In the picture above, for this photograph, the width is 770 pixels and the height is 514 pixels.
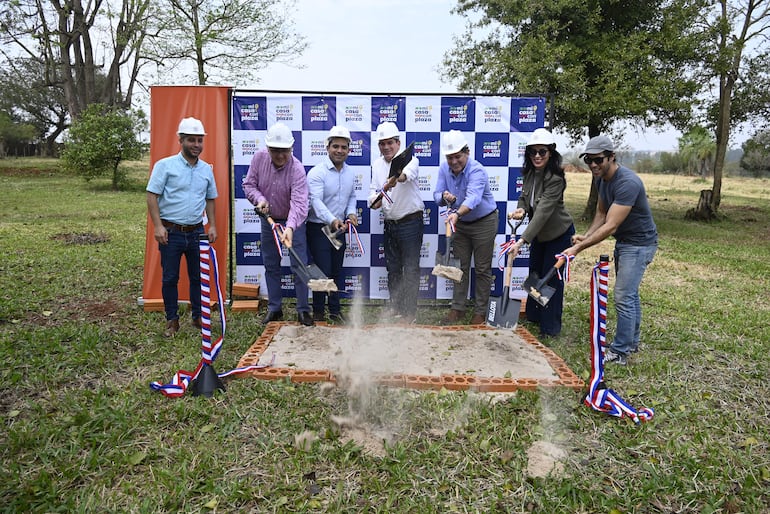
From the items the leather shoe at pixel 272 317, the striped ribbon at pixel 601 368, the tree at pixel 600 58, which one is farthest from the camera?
the tree at pixel 600 58

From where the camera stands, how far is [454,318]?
506cm

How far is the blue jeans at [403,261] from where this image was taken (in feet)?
16.0

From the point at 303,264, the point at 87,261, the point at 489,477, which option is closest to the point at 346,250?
the point at 303,264

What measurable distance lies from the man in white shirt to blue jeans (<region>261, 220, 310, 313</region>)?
739mm

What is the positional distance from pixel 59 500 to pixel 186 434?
664 millimetres

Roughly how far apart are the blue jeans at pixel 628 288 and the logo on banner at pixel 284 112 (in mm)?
3296

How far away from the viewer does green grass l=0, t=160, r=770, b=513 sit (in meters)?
2.48

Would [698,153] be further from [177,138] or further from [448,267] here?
[177,138]

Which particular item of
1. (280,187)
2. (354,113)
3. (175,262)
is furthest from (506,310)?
(175,262)

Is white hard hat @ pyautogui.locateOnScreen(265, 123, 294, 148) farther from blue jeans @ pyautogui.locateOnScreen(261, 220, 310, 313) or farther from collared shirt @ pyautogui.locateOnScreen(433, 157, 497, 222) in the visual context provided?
collared shirt @ pyautogui.locateOnScreen(433, 157, 497, 222)

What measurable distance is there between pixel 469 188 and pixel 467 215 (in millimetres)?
289

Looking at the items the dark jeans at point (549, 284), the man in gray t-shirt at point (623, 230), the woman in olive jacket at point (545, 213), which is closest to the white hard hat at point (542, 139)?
the woman in olive jacket at point (545, 213)

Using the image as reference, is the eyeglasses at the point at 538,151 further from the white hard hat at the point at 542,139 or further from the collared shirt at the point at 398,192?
the collared shirt at the point at 398,192

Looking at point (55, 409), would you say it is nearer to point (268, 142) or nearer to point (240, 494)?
point (240, 494)
